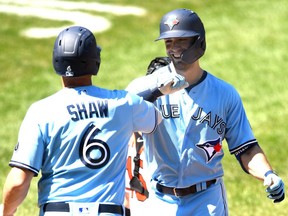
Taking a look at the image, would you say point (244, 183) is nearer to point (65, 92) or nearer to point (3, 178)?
point (3, 178)

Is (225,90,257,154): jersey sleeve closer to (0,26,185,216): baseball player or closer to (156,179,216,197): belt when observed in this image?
(156,179,216,197): belt

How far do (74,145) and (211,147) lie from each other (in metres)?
1.73

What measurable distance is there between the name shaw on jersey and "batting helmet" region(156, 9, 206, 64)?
1.30 m

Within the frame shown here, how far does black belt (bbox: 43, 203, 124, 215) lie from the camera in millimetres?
6703

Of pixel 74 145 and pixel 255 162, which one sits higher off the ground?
pixel 74 145

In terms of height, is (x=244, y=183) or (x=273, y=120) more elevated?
(x=273, y=120)

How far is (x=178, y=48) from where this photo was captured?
7934mm

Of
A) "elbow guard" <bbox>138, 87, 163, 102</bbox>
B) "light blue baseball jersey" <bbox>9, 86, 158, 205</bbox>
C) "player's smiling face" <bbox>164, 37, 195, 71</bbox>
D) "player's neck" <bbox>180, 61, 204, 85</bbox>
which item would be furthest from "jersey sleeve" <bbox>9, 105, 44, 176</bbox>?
"player's neck" <bbox>180, 61, 204, 85</bbox>

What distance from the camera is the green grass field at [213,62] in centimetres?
1457

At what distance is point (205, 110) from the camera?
26.1ft

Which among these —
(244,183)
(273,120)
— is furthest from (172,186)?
(273,120)

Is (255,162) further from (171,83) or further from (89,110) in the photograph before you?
(89,110)

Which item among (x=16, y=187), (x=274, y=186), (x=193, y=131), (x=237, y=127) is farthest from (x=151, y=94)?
(x=16, y=187)

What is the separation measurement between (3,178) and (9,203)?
7.36 metres
